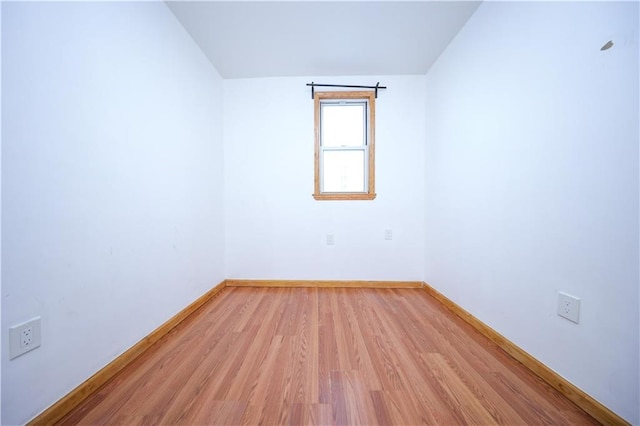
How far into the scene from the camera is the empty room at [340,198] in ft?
2.72

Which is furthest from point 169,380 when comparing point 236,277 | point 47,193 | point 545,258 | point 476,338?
point 545,258

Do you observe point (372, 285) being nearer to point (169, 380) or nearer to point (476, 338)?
point (476, 338)

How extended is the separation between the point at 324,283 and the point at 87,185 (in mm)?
1992

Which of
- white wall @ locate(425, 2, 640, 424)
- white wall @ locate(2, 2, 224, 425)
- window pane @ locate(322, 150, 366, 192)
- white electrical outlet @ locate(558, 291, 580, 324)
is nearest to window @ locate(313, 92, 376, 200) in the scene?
window pane @ locate(322, 150, 366, 192)

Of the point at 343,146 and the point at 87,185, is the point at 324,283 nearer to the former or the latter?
the point at 343,146

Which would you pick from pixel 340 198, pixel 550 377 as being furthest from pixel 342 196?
pixel 550 377

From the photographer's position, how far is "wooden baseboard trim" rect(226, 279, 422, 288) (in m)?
2.30

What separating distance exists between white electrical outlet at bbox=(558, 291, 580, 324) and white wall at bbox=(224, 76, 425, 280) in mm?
1301

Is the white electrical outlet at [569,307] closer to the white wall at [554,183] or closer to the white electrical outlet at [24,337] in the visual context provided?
the white wall at [554,183]

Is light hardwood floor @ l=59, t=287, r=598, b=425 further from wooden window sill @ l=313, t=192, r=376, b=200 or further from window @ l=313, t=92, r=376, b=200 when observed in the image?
window @ l=313, t=92, r=376, b=200

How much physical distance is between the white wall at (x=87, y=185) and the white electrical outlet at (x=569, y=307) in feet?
7.60

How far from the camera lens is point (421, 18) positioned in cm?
161

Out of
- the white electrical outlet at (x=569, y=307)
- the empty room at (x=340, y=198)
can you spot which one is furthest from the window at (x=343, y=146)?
the white electrical outlet at (x=569, y=307)

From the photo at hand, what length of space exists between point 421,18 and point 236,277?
9.68ft
